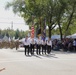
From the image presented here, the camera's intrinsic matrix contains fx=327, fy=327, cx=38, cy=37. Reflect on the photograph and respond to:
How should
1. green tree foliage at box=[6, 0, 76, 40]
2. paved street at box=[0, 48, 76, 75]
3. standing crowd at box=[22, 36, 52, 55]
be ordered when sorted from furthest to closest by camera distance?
1. green tree foliage at box=[6, 0, 76, 40]
2. standing crowd at box=[22, 36, 52, 55]
3. paved street at box=[0, 48, 76, 75]

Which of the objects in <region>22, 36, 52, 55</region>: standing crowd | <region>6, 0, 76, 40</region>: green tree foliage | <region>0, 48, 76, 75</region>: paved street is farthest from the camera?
<region>6, 0, 76, 40</region>: green tree foliage

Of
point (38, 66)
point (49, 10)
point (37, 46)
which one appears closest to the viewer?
point (38, 66)

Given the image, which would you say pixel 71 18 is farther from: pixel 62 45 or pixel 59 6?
pixel 62 45

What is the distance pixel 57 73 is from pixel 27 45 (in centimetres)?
1478

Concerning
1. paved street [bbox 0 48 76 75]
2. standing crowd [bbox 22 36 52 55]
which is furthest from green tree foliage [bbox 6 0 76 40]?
paved street [bbox 0 48 76 75]

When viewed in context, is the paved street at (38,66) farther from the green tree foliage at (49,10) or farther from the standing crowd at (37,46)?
the green tree foliage at (49,10)

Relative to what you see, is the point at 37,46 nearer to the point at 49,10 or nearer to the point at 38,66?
the point at 38,66

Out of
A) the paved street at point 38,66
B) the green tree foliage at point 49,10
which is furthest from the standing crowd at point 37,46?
the green tree foliage at point 49,10

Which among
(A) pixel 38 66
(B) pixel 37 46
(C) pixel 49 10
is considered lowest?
(A) pixel 38 66

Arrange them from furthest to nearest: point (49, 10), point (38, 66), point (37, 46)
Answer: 1. point (49, 10)
2. point (37, 46)
3. point (38, 66)

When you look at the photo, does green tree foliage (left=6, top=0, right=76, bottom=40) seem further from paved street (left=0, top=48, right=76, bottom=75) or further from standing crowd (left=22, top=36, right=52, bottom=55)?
paved street (left=0, top=48, right=76, bottom=75)

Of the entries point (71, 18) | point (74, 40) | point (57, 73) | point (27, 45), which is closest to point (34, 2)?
point (71, 18)

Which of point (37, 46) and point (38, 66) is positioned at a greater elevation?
point (37, 46)

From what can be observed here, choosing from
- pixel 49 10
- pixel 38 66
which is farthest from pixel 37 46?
pixel 49 10
